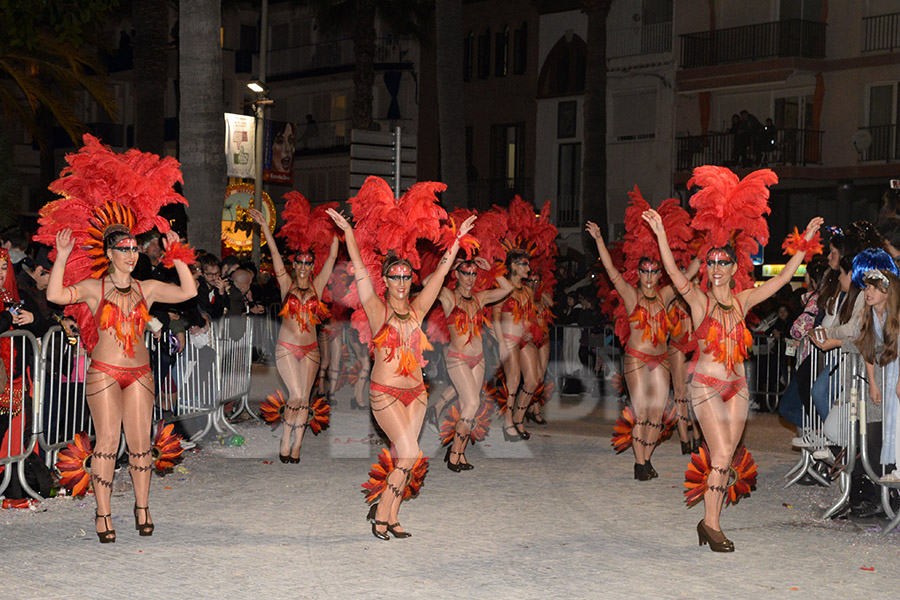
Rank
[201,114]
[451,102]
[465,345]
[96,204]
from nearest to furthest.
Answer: [96,204], [465,345], [201,114], [451,102]

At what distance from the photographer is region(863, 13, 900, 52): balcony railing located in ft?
92.0

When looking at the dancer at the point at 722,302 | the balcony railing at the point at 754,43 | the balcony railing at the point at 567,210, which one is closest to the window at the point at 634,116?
the balcony railing at the point at 754,43

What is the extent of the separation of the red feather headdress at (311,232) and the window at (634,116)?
76.1ft

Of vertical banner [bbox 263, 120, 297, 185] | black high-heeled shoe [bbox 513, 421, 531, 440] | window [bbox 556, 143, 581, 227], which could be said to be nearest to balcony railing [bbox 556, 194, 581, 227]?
window [bbox 556, 143, 581, 227]

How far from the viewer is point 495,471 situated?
10766mm

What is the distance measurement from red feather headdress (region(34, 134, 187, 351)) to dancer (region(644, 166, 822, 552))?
11.3ft

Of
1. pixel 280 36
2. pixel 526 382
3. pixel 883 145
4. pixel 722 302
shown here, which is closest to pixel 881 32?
pixel 883 145

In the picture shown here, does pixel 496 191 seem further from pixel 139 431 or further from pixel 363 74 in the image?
pixel 139 431

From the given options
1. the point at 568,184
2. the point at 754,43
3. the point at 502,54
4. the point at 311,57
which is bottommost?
the point at 568,184

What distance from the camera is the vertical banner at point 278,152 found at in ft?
101

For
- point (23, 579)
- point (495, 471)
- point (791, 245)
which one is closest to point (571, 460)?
point (495, 471)

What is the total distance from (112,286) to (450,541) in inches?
112

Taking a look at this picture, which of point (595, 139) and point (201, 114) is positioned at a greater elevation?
point (595, 139)

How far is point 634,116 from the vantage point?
34.2 metres
